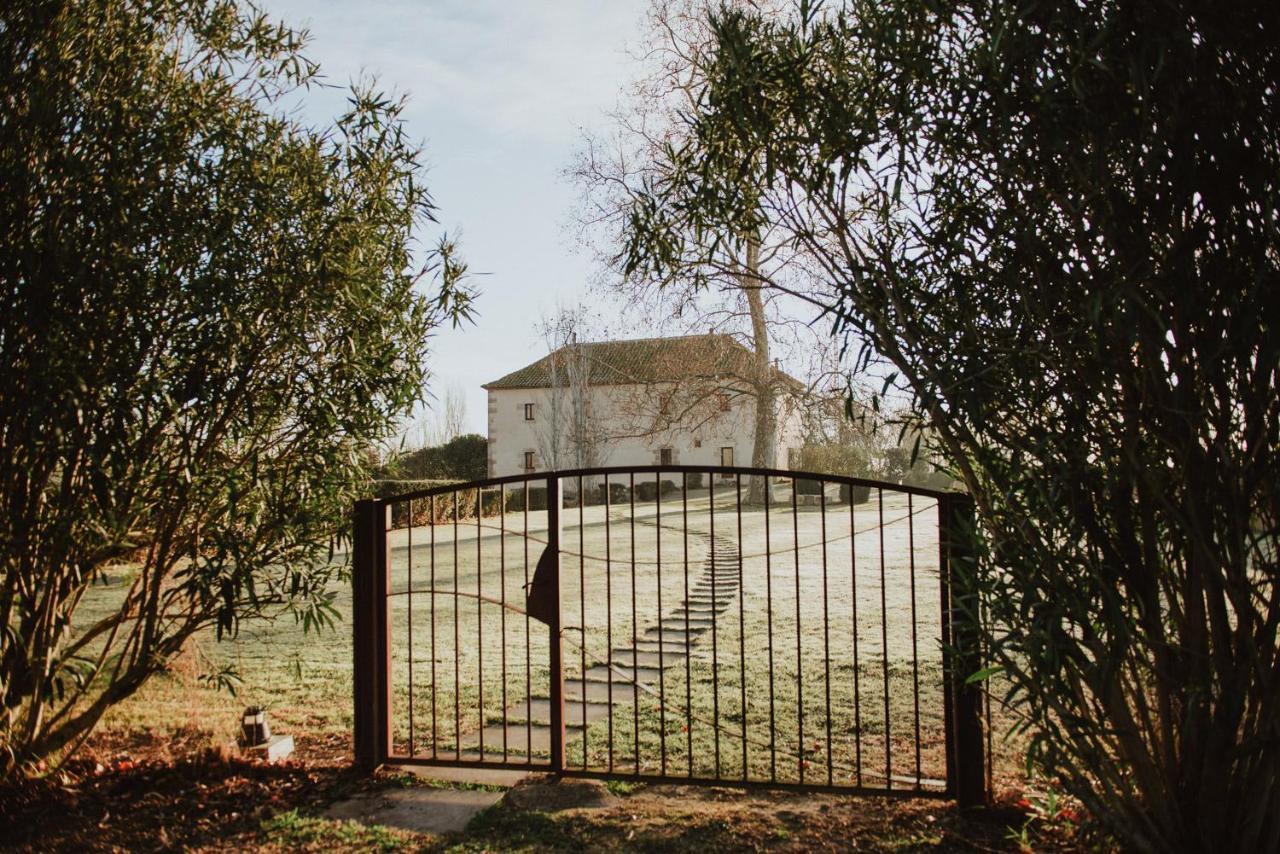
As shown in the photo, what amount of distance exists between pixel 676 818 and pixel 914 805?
3.84 feet

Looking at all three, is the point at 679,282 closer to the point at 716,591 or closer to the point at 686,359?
the point at 686,359

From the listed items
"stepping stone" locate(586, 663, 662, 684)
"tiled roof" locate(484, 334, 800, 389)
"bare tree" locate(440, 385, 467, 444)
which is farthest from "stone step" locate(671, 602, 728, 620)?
"bare tree" locate(440, 385, 467, 444)

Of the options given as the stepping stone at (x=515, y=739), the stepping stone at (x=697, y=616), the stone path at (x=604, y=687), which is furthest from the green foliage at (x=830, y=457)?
the stepping stone at (x=515, y=739)

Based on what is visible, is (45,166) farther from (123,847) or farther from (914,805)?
(914,805)

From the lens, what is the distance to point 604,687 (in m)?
7.34

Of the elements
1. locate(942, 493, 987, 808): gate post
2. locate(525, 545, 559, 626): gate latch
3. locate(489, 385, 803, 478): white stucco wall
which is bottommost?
locate(942, 493, 987, 808): gate post

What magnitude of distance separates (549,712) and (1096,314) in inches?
196

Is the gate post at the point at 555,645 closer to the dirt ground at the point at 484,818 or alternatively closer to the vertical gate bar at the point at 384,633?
the dirt ground at the point at 484,818

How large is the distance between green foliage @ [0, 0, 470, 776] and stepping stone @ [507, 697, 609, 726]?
2.15m

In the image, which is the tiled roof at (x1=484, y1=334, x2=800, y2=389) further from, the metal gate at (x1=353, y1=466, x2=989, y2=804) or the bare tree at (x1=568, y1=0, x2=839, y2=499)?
the metal gate at (x1=353, y1=466, x2=989, y2=804)

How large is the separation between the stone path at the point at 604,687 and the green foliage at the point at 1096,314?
1580 mm

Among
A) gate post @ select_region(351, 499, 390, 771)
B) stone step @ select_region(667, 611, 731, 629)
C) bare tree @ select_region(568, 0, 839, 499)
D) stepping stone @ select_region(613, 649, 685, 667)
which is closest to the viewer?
gate post @ select_region(351, 499, 390, 771)

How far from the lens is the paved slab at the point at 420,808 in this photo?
436 cm

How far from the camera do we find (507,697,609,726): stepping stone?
638 centimetres
